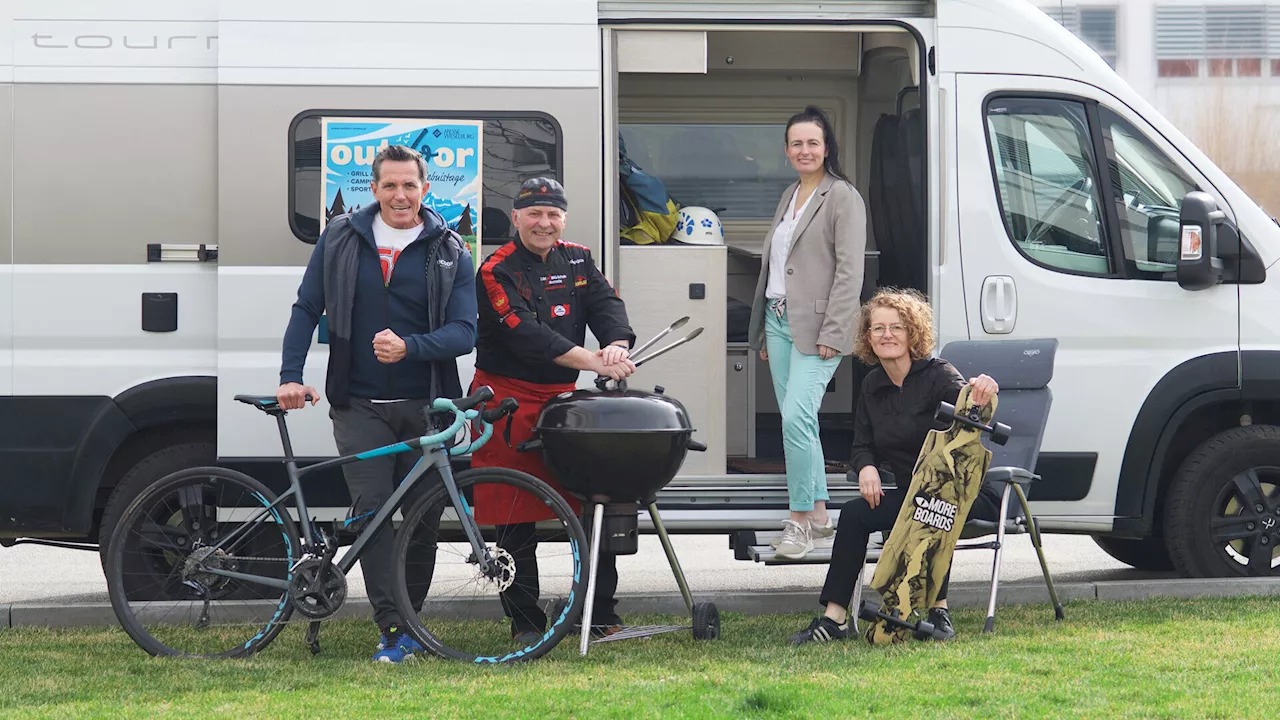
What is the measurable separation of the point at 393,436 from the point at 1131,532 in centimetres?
322

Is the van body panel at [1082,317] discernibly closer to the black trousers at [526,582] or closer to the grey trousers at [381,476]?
the black trousers at [526,582]

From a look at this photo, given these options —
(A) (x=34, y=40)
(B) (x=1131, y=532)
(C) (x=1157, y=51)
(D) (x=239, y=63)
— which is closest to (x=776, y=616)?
(B) (x=1131, y=532)

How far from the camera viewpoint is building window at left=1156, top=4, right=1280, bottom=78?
30547mm

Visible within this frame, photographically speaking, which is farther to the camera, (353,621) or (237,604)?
(353,621)

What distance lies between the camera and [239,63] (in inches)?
238

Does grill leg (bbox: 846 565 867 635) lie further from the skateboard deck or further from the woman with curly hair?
the skateboard deck

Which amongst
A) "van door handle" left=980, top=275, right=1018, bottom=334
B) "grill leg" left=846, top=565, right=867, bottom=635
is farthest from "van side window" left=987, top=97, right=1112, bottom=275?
"grill leg" left=846, top=565, right=867, bottom=635

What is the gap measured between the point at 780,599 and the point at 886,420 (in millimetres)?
1069

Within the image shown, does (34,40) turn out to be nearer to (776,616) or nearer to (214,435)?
(214,435)

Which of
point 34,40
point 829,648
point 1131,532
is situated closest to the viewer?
point 829,648

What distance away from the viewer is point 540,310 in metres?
5.58

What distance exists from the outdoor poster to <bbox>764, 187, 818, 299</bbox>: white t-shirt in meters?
1.23

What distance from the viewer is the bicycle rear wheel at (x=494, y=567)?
519 cm

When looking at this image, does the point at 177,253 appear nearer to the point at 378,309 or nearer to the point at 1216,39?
the point at 378,309
